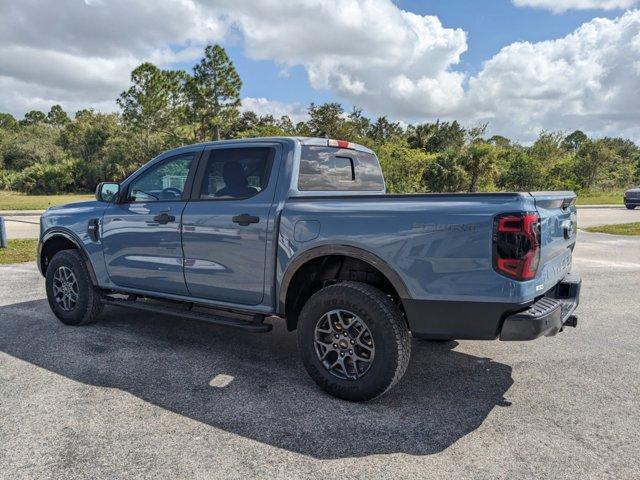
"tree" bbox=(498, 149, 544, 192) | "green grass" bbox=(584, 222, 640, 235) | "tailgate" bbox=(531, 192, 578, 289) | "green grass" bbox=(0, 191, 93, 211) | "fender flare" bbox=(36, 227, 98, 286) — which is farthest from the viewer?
"tree" bbox=(498, 149, 544, 192)

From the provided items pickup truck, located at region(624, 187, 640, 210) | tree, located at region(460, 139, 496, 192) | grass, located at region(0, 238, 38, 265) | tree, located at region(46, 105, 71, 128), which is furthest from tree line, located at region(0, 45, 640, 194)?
tree, located at region(46, 105, 71, 128)

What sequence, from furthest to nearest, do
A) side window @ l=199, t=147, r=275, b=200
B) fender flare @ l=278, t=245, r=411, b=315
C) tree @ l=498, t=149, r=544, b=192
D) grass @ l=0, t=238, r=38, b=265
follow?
1. tree @ l=498, t=149, r=544, b=192
2. grass @ l=0, t=238, r=38, b=265
3. side window @ l=199, t=147, r=275, b=200
4. fender flare @ l=278, t=245, r=411, b=315

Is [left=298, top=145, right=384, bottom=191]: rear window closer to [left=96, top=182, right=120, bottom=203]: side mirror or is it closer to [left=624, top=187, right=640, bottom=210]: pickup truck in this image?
[left=96, top=182, right=120, bottom=203]: side mirror

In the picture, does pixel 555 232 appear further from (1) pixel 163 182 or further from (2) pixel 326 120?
(2) pixel 326 120

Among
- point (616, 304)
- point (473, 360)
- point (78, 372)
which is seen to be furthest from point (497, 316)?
point (616, 304)

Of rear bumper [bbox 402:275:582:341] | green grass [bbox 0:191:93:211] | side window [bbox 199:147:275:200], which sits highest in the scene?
side window [bbox 199:147:275:200]

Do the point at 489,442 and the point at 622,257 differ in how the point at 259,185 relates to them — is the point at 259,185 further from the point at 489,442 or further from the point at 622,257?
the point at 622,257

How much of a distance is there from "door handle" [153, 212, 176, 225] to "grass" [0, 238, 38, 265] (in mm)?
5968

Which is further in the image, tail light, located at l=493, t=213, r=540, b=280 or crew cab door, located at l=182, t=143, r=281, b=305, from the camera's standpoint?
crew cab door, located at l=182, t=143, r=281, b=305

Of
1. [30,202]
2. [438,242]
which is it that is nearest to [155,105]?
[30,202]

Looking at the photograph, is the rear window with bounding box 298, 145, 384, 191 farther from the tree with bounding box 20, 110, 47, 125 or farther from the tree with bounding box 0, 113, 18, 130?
the tree with bounding box 20, 110, 47, 125

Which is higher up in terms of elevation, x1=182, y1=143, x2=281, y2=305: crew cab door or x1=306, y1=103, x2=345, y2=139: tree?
x1=306, y1=103, x2=345, y2=139: tree

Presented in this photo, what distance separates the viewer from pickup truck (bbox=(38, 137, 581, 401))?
2.95 m

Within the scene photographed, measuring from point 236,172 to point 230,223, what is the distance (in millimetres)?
495
